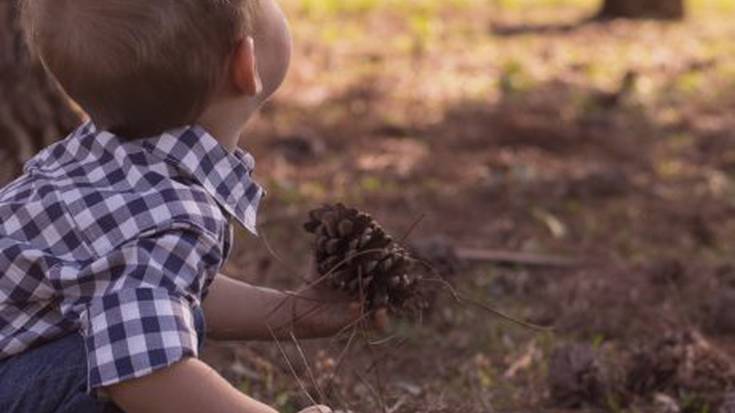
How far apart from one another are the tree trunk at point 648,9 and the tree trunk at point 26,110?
688 cm

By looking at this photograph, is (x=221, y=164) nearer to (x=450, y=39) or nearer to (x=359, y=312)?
(x=359, y=312)

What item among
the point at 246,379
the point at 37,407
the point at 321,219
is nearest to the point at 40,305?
the point at 37,407

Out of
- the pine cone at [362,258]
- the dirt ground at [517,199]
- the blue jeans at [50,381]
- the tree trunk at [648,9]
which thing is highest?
the pine cone at [362,258]

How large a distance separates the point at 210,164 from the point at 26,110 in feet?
7.59

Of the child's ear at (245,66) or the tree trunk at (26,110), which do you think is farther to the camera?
the tree trunk at (26,110)

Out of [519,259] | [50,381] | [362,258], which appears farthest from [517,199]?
[50,381]

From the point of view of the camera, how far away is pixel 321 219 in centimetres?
236

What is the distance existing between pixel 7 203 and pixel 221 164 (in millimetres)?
374

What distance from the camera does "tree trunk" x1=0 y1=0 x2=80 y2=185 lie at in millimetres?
4297

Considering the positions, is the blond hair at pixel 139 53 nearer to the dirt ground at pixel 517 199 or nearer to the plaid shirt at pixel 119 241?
the plaid shirt at pixel 119 241

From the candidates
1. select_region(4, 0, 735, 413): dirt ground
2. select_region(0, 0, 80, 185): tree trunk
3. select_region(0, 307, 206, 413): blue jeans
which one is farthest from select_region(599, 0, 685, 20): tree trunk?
select_region(0, 307, 206, 413): blue jeans

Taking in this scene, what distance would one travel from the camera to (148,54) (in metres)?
2.06

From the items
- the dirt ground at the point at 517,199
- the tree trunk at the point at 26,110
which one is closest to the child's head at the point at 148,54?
the dirt ground at the point at 517,199

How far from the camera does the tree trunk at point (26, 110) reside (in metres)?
4.30
